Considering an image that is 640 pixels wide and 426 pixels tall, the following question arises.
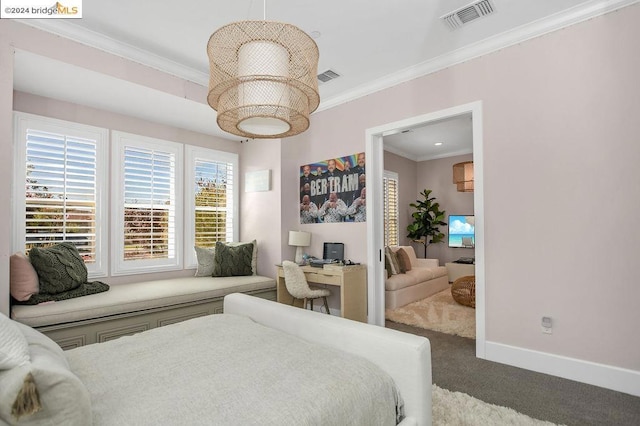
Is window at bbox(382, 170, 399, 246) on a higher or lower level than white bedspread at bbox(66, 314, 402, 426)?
higher

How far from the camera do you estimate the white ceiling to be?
8.15 feet

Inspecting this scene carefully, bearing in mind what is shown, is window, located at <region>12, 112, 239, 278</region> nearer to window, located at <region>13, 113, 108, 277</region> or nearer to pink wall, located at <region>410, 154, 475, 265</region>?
window, located at <region>13, 113, 108, 277</region>

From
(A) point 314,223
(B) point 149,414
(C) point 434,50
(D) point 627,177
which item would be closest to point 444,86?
(C) point 434,50

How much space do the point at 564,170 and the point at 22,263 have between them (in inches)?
173

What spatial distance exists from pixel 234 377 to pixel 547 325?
249cm

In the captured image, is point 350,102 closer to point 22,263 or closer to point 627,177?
point 627,177

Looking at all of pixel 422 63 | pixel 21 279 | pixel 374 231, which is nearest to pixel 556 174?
pixel 422 63

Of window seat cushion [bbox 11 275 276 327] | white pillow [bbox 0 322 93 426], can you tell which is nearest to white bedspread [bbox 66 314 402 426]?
white pillow [bbox 0 322 93 426]

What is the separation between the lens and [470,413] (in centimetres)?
200

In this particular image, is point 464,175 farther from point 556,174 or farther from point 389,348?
point 389,348

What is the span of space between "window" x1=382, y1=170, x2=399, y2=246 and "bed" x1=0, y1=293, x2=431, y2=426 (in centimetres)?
473

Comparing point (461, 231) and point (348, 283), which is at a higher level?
point (461, 231)

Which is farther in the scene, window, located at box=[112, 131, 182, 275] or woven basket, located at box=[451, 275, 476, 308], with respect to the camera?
woven basket, located at box=[451, 275, 476, 308]

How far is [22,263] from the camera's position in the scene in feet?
Result: 9.14
